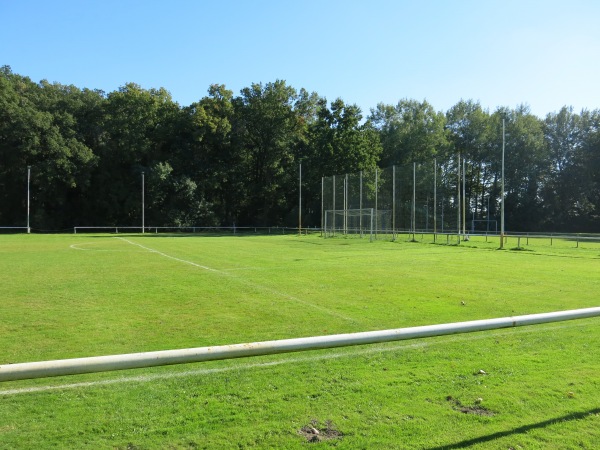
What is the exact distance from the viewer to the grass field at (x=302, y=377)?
12.4 feet

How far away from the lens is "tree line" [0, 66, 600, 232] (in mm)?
60394

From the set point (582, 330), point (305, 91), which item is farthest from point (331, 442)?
point (305, 91)

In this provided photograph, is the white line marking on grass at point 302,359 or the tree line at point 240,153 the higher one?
the tree line at point 240,153

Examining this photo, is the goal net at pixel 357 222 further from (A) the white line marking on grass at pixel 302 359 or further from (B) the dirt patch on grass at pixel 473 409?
(B) the dirt patch on grass at pixel 473 409

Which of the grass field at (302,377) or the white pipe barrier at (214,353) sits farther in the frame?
the grass field at (302,377)

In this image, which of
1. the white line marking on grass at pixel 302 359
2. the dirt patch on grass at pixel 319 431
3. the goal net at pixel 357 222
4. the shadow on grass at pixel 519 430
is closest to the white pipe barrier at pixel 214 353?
the shadow on grass at pixel 519 430

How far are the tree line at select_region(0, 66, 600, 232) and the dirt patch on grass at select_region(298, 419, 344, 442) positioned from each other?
189 feet

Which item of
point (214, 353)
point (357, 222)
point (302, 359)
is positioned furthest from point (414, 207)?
point (214, 353)

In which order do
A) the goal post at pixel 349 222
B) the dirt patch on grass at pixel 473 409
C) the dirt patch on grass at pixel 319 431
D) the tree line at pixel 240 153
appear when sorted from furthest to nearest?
1. the tree line at pixel 240 153
2. the goal post at pixel 349 222
3. the dirt patch on grass at pixel 473 409
4. the dirt patch on grass at pixel 319 431

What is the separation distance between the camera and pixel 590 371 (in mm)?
5230

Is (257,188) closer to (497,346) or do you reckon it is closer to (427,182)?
(427,182)

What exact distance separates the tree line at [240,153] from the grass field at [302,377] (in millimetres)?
52309

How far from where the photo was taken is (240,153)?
67.8 meters

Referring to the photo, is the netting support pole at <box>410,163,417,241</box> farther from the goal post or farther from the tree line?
the tree line
